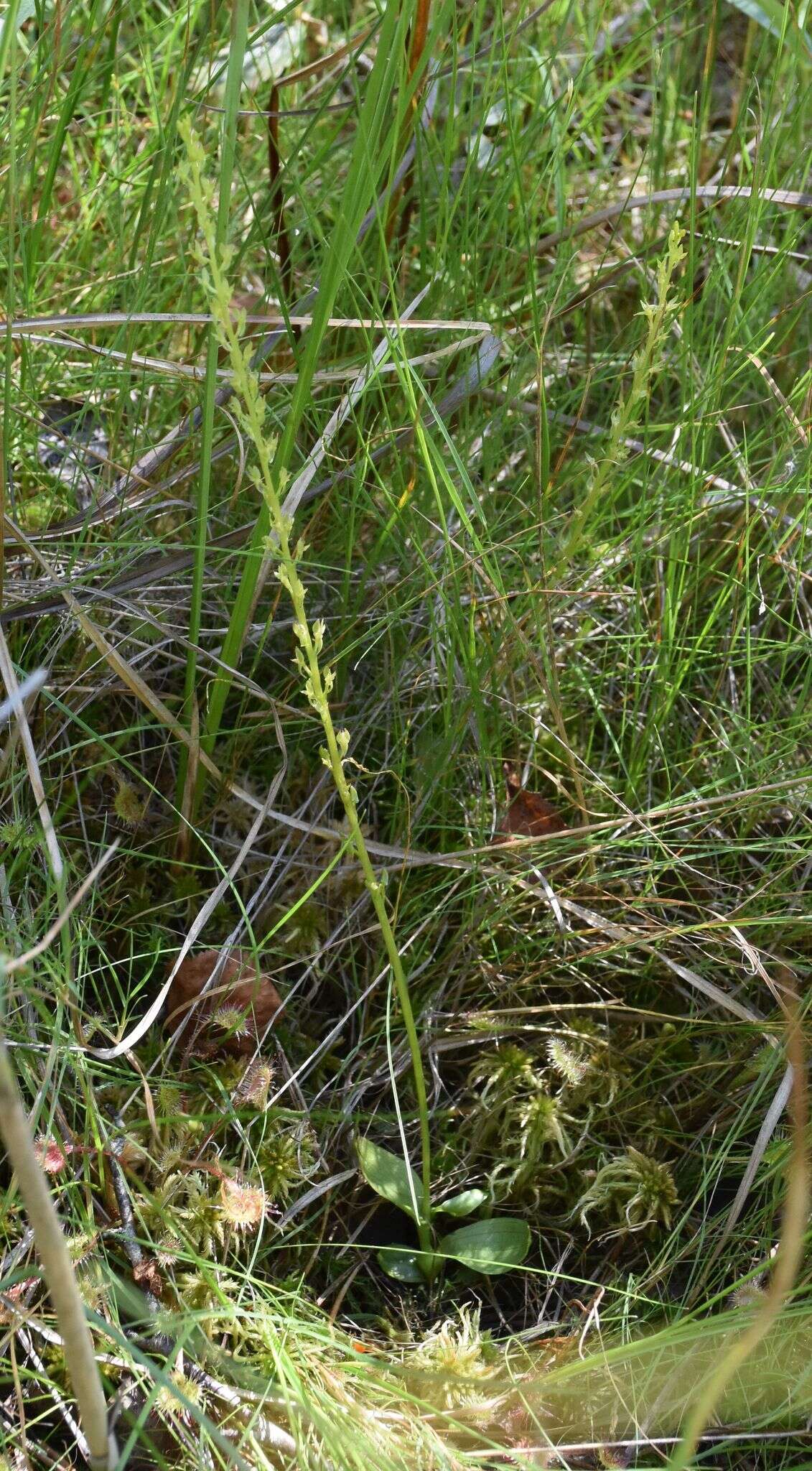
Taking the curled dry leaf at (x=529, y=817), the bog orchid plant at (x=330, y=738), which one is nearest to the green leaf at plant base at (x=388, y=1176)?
the bog orchid plant at (x=330, y=738)

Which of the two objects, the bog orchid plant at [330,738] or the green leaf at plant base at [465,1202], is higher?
the bog orchid plant at [330,738]

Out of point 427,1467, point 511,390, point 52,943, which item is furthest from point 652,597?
point 427,1467

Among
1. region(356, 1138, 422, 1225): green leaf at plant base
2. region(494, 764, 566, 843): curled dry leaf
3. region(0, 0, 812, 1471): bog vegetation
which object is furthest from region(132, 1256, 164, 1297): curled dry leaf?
region(494, 764, 566, 843): curled dry leaf

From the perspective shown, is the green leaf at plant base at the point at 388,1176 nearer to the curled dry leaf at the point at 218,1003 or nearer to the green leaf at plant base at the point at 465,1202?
the green leaf at plant base at the point at 465,1202

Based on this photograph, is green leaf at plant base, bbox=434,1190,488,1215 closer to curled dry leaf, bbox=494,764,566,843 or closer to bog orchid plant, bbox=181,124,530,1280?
bog orchid plant, bbox=181,124,530,1280

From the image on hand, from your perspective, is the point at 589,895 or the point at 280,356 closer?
the point at 589,895

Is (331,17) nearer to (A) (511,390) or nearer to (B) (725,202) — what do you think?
(B) (725,202)
